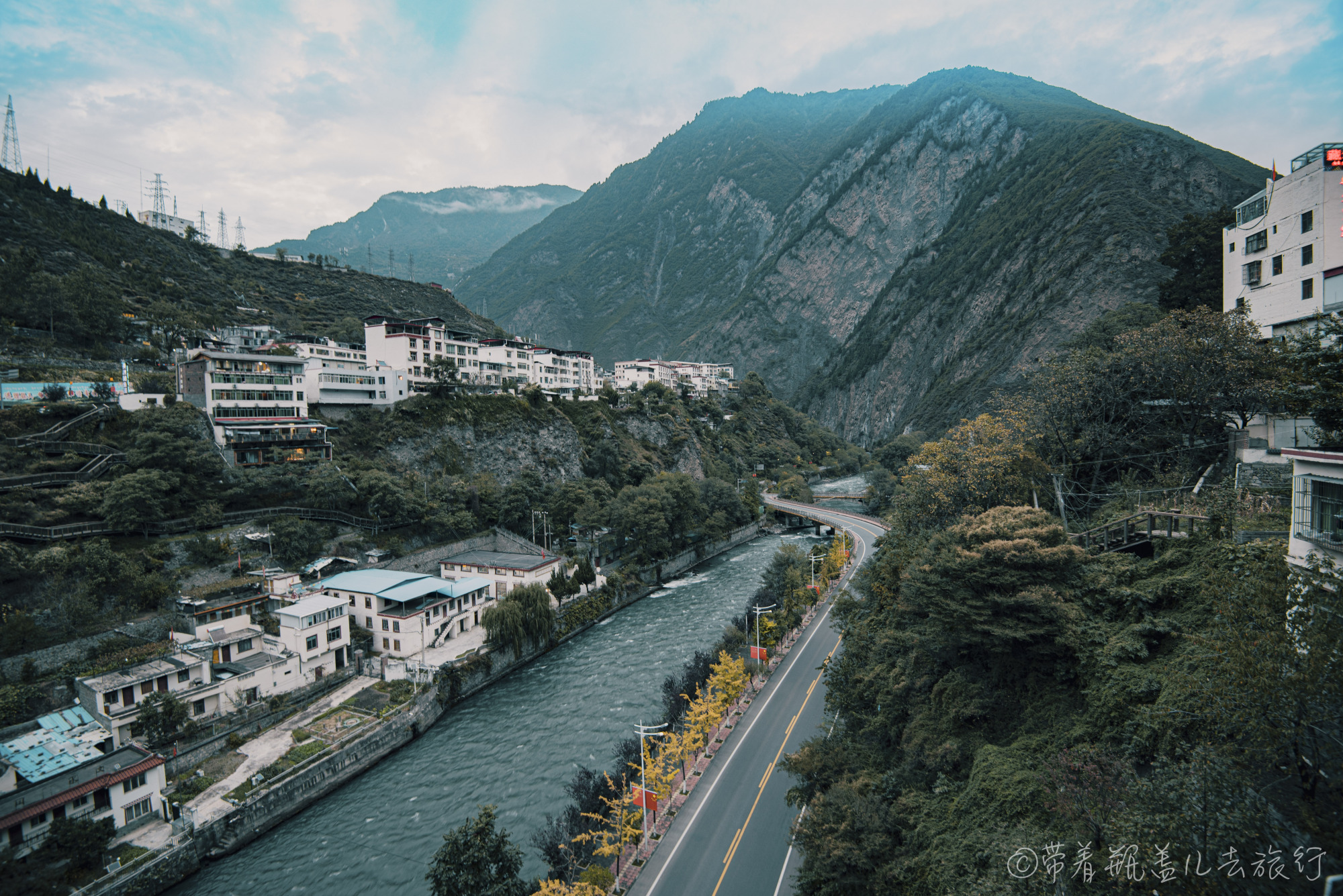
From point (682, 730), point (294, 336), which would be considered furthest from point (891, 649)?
point (294, 336)

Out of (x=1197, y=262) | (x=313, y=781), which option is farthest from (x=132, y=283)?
(x=1197, y=262)

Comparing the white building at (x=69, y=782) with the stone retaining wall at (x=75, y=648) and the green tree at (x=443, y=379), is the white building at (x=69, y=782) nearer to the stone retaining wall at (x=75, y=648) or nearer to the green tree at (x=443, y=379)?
the stone retaining wall at (x=75, y=648)

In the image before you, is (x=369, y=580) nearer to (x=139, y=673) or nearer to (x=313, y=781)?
(x=139, y=673)

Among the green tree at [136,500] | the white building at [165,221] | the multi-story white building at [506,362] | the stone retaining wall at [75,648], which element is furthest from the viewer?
the white building at [165,221]

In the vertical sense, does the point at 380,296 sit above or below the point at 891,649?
above

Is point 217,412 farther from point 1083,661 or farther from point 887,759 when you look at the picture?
point 1083,661

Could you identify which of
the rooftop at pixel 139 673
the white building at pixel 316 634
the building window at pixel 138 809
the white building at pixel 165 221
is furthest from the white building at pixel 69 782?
the white building at pixel 165 221

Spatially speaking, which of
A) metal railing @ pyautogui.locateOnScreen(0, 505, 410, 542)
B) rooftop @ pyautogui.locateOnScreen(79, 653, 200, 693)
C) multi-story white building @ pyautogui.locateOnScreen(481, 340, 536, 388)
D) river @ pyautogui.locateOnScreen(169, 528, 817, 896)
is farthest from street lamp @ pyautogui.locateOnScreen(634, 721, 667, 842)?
multi-story white building @ pyautogui.locateOnScreen(481, 340, 536, 388)
